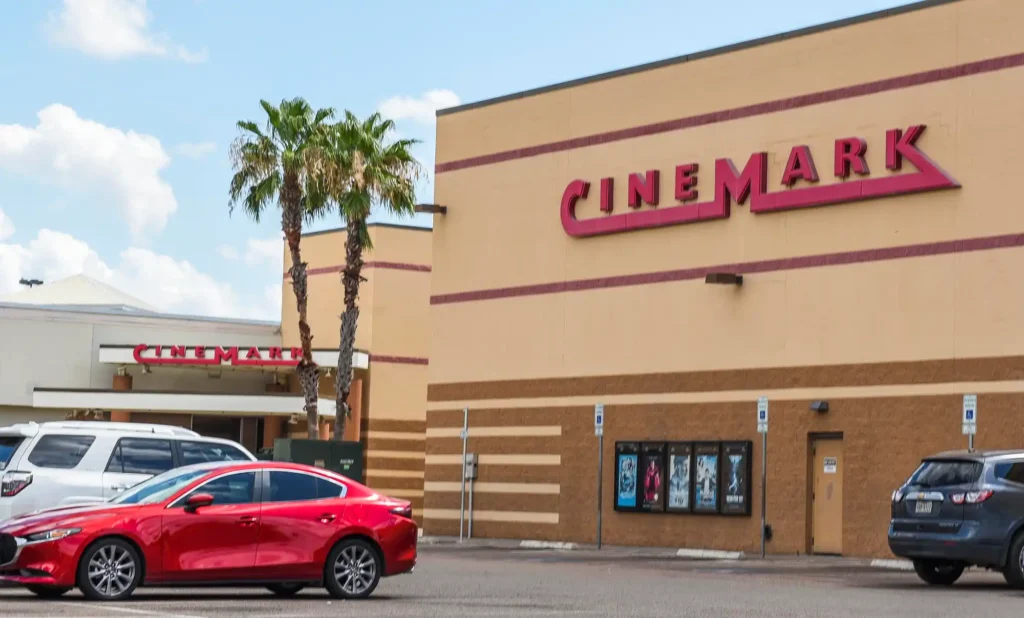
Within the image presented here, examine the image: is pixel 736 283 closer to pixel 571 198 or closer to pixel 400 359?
pixel 571 198

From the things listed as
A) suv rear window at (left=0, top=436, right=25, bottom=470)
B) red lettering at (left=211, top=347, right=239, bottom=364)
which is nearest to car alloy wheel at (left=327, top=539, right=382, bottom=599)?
suv rear window at (left=0, top=436, right=25, bottom=470)

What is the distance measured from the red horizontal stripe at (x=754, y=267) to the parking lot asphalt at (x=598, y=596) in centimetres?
606

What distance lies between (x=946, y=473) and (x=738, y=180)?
12.8 metres

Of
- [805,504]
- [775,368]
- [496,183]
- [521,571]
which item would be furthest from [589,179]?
[521,571]

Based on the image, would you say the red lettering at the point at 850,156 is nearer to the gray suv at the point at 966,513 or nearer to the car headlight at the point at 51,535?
the gray suv at the point at 966,513

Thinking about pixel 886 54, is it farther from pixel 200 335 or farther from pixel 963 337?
pixel 200 335

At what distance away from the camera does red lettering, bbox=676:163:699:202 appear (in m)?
34.1

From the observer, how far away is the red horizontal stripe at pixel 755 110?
2909cm

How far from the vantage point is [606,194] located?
1415 inches

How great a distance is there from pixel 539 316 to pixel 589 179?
10.8 ft

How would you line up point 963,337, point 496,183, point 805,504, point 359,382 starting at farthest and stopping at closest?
point 359,382 < point 496,183 < point 805,504 < point 963,337

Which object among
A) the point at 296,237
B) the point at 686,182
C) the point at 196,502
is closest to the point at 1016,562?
the point at 196,502

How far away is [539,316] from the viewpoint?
3769 cm

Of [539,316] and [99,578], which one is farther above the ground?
[539,316]
